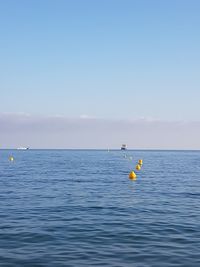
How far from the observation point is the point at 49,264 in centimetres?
1446

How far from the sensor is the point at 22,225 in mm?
21812

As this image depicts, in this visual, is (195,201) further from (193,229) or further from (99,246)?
(99,246)

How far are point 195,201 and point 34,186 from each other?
62.2 ft

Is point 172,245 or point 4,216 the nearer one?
point 172,245

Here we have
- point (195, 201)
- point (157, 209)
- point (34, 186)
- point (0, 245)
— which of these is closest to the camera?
point (0, 245)

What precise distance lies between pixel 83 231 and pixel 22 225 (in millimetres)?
3888

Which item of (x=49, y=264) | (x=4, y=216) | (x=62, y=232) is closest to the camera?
(x=49, y=264)

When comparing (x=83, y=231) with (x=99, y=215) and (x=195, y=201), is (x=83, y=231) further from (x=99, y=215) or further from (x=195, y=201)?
(x=195, y=201)

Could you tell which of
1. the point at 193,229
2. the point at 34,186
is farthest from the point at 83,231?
the point at 34,186

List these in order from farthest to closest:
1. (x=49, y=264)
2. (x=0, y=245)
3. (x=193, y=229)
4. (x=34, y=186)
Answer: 1. (x=34, y=186)
2. (x=193, y=229)
3. (x=0, y=245)
4. (x=49, y=264)

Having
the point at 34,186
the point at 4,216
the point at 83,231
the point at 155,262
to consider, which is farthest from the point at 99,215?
the point at 34,186

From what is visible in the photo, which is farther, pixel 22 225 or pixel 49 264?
pixel 22 225

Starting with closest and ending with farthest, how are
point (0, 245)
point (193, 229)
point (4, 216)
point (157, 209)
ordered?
point (0, 245) < point (193, 229) < point (4, 216) < point (157, 209)

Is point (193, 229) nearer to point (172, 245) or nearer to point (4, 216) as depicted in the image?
point (172, 245)
